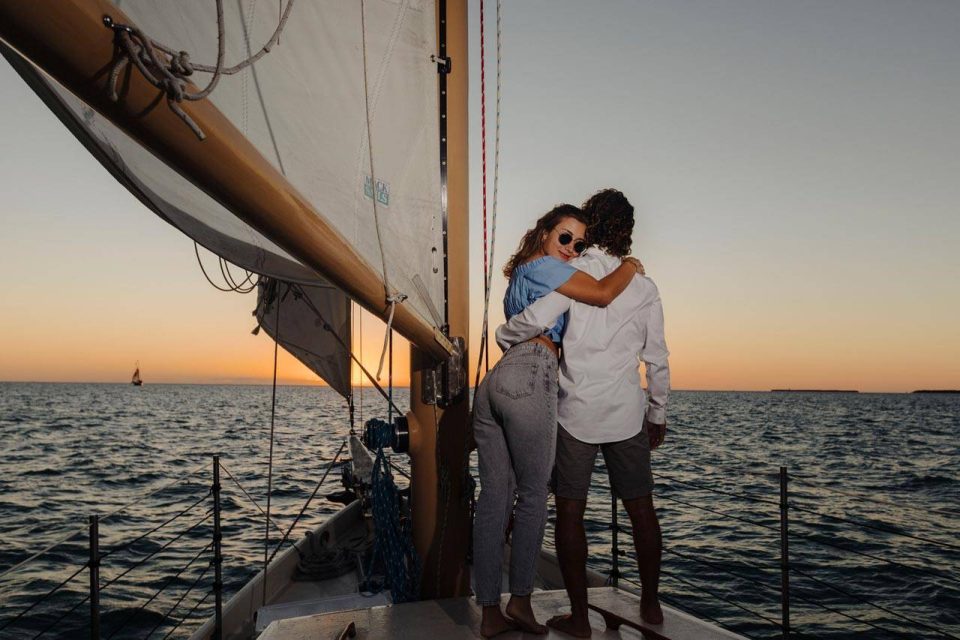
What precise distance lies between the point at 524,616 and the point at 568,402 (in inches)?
34.3

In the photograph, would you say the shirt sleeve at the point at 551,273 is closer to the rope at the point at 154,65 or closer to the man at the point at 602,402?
the man at the point at 602,402

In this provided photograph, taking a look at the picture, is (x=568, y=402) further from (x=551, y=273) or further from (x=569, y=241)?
(x=569, y=241)

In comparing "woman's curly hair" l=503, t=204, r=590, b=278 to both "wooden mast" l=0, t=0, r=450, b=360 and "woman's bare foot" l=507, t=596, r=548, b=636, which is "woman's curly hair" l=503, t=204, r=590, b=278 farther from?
"woman's bare foot" l=507, t=596, r=548, b=636

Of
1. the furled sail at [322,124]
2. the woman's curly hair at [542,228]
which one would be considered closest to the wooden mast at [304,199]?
the furled sail at [322,124]

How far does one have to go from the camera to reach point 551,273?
97.7 inches

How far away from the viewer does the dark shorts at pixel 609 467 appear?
2.55 meters

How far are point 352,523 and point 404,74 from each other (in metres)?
4.81

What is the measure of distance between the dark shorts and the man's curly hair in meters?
0.82

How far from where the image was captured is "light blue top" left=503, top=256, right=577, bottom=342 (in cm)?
248

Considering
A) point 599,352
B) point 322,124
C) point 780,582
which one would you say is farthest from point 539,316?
point 780,582

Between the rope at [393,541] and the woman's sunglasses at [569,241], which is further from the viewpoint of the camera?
the rope at [393,541]

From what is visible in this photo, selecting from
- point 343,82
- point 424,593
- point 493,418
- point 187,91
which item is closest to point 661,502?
point 424,593

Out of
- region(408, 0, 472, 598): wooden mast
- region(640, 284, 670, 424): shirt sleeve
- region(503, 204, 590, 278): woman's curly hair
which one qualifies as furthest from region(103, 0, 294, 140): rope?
region(408, 0, 472, 598): wooden mast

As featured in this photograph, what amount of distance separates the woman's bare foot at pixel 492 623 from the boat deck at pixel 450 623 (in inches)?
1.1
